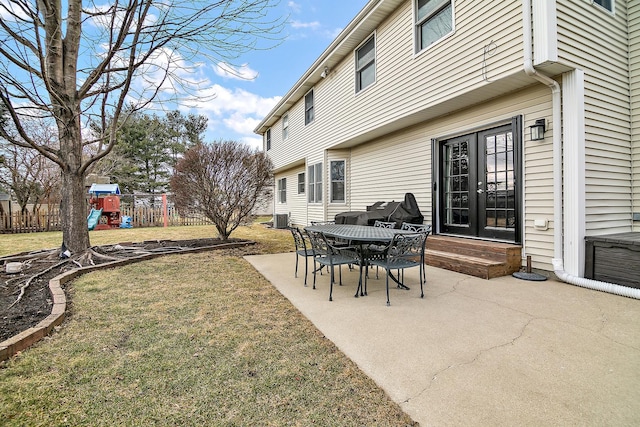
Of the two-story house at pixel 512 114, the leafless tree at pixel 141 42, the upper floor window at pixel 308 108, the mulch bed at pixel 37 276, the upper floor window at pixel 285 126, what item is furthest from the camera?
the upper floor window at pixel 285 126

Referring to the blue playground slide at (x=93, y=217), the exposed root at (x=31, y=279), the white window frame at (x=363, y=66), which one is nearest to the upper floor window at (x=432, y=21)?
the white window frame at (x=363, y=66)

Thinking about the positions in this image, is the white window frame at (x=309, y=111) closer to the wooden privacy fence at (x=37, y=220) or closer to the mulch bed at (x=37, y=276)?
the wooden privacy fence at (x=37, y=220)

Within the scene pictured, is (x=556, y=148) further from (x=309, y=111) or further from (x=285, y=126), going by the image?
(x=285, y=126)

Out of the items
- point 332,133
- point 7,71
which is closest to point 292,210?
point 332,133

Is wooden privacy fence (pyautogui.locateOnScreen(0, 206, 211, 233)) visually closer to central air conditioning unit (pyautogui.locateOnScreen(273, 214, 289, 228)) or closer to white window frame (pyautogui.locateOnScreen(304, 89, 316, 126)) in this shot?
central air conditioning unit (pyautogui.locateOnScreen(273, 214, 289, 228))

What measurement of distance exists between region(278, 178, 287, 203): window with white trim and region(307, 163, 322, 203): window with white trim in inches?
162

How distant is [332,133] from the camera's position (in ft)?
30.5

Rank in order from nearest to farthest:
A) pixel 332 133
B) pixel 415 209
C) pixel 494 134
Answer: pixel 494 134
pixel 415 209
pixel 332 133

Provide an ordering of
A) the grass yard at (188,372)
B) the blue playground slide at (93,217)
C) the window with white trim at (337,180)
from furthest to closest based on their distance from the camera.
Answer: the blue playground slide at (93,217) → the window with white trim at (337,180) → the grass yard at (188,372)

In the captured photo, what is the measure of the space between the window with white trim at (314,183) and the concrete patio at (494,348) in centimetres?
665

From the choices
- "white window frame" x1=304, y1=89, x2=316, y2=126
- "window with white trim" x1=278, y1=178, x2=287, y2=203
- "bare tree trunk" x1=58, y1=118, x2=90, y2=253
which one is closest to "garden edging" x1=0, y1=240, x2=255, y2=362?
"bare tree trunk" x1=58, y1=118, x2=90, y2=253

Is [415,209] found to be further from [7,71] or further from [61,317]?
[7,71]

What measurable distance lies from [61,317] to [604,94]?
296 inches

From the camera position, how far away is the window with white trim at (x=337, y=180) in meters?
9.84
